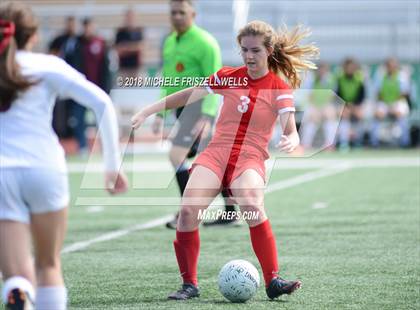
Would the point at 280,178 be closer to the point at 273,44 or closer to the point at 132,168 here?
the point at 132,168

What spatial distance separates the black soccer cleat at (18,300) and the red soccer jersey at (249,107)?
7.77ft

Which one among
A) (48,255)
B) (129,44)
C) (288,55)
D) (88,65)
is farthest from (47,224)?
(129,44)

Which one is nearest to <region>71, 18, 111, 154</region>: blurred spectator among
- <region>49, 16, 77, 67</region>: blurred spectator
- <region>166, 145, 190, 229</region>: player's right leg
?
<region>49, 16, 77, 67</region>: blurred spectator

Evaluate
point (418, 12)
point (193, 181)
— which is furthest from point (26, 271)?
point (418, 12)

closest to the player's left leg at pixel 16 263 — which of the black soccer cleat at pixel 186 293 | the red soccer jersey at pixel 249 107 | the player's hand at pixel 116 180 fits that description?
the player's hand at pixel 116 180

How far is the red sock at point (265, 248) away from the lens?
603 centimetres

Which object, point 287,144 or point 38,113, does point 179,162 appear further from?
point 38,113

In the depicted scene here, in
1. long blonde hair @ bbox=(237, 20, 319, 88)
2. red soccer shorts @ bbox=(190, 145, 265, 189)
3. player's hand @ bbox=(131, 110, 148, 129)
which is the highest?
long blonde hair @ bbox=(237, 20, 319, 88)

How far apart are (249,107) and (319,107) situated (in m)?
16.4

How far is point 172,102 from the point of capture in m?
6.28

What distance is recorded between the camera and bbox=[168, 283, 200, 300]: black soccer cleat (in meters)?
6.01

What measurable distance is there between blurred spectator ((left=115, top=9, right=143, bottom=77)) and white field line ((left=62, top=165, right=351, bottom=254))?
5756mm

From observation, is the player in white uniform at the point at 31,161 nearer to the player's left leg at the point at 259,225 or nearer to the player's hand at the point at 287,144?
the player's hand at the point at 287,144

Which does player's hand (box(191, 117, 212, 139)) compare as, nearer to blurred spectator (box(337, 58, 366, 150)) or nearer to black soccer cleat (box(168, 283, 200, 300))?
black soccer cleat (box(168, 283, 200, 300))
